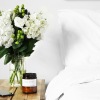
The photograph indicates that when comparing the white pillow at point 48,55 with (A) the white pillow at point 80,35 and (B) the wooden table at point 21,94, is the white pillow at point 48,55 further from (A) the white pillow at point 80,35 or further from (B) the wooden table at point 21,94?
(B) the wooden table at point 21,94

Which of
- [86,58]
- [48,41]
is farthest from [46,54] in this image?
[86,58]

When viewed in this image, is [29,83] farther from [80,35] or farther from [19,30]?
[80,35]

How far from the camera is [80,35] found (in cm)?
183

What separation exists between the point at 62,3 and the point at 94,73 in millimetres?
782

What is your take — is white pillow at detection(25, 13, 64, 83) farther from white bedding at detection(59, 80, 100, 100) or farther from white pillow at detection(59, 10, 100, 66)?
white bedding at detection(59, 80, 100, 100)

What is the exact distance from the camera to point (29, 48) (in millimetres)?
1565

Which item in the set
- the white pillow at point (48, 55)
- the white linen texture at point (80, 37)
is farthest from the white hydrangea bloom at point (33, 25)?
the white pillow at point (48, 55)

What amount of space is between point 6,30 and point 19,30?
7cm

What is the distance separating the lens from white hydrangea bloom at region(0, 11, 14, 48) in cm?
147

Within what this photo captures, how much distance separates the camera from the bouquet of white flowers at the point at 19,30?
4.83ft

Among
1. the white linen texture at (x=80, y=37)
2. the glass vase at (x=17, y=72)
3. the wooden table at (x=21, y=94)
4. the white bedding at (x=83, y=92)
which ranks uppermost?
the white linen texture at (x=80, y=37)

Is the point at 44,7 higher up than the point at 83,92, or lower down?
higher up

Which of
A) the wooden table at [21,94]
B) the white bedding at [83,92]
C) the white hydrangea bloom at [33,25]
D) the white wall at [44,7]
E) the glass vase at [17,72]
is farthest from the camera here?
the white wall at [44,7]

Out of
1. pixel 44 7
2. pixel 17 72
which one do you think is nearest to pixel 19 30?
pixel 17 72
